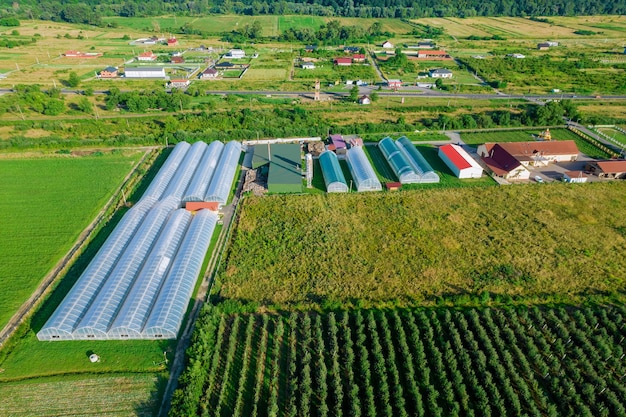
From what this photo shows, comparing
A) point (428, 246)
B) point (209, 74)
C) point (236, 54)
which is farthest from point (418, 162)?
point (236, 54)

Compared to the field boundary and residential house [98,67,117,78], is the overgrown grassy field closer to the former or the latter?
the field boundary

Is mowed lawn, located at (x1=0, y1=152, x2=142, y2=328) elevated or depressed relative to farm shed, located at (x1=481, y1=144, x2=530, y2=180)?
depressed

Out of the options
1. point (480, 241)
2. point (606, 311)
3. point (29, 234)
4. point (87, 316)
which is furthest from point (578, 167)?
point (29, 234)

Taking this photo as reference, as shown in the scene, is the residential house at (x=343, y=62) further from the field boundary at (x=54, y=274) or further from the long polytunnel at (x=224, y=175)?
the field boundary at (x=54, y=274)

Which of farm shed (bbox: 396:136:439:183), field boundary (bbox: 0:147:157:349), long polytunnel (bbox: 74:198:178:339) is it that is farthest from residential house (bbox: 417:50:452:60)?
long polytunnel (bbox: 74:198:178:339)

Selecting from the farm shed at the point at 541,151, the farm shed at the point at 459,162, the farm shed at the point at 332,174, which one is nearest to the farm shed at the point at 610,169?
the farm shed at the point at 541,151

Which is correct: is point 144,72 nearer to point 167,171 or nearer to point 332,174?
point 167,171
